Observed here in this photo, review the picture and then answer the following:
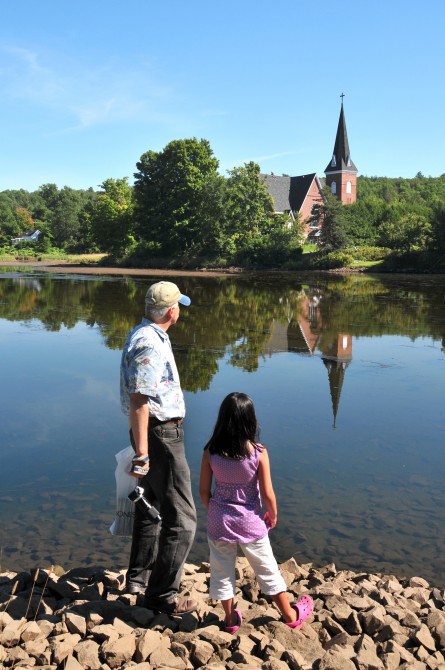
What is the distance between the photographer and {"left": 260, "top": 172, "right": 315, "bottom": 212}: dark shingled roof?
8925 cm

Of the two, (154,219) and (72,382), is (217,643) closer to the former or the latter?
(72,382)

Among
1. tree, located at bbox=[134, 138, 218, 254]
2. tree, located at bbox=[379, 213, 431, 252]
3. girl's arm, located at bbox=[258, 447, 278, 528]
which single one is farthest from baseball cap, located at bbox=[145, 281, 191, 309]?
tree, located at bbox=[134, 138, 218, 254]

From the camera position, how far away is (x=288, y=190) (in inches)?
3644

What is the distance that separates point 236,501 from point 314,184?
292 feet

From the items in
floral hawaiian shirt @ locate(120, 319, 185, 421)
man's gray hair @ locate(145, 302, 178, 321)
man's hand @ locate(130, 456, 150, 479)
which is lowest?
man's hand @ locate(130, 456, 150, 479)

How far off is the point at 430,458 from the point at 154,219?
64728 mm

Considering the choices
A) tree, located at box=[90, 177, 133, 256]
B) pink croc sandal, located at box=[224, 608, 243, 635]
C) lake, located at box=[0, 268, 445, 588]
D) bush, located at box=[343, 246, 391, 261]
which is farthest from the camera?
tree, located at box=[90, 177, 133, 256]

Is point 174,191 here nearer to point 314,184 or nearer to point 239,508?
point 314,184

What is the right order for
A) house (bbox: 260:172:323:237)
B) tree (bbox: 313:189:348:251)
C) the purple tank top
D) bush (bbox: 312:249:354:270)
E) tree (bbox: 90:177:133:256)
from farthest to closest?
house (bbox: 260:172:323:237)
tree (bbox: 90:177:133:256)
tree (bbox: 313:189:348:251)
bush (bbox: 312:249:354:270)
the purple tank top

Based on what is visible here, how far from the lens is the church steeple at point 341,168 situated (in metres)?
93.9

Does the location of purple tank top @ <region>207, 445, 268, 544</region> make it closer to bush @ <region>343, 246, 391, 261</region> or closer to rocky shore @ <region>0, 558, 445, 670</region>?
rocky shore @ <region>0, 558, 445, 670</region>

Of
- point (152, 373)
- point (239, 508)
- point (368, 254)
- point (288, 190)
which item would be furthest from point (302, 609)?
point (288, 190)

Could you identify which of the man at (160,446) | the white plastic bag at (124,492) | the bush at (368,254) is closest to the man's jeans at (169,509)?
the man at (160,446)

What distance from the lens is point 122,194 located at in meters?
91.9
